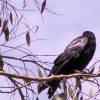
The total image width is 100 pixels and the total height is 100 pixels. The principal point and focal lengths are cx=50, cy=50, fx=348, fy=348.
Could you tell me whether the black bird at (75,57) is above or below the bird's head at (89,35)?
below

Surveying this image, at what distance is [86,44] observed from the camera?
5.07 meters

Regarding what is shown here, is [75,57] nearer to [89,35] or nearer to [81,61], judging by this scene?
[81,61]

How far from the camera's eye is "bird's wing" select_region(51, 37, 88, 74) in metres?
4.59

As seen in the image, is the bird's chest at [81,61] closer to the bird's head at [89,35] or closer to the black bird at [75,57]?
the black bird at [75,57]

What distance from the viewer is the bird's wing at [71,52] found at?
4.59 metres

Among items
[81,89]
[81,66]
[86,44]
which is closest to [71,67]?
[81,66]

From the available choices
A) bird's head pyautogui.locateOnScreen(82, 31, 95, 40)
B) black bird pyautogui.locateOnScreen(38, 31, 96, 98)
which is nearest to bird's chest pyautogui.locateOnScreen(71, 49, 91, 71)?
black bird pyautogui.locateOnScreen(38, 31, 96, 98)

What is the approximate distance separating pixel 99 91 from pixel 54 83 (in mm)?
1384

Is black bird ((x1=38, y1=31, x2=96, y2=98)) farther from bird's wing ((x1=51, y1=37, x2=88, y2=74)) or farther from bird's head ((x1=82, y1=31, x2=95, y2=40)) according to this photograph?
bird's head ((x1=82, y1=31, x2=95, y2=40))

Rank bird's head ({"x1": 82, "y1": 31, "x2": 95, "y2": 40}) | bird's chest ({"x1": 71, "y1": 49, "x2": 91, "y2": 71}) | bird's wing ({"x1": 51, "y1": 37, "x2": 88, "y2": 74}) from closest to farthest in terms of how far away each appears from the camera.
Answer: bird's wing ({"x1": 51, "y1": 37, "x2": 88, "y2": 74}) → bird's chest ({"x1": 71, "y1": 49, "x2": 91, "y2": 71}) → bird's head ({"x1": 82, "y1": 31, "x2": 95, "y2": 40})

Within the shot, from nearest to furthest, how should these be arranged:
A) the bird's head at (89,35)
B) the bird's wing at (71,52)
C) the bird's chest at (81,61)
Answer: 1. the bird's wing at (71,52)
2. the bird's chest at (81,61)
3. the bird's head at (89,35)

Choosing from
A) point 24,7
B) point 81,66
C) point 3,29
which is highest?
point 24,7

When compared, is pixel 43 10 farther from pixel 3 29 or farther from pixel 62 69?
pixel 62 69

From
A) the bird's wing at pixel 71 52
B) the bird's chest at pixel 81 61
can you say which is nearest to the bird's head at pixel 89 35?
the bird's wing at pixel 71 52
